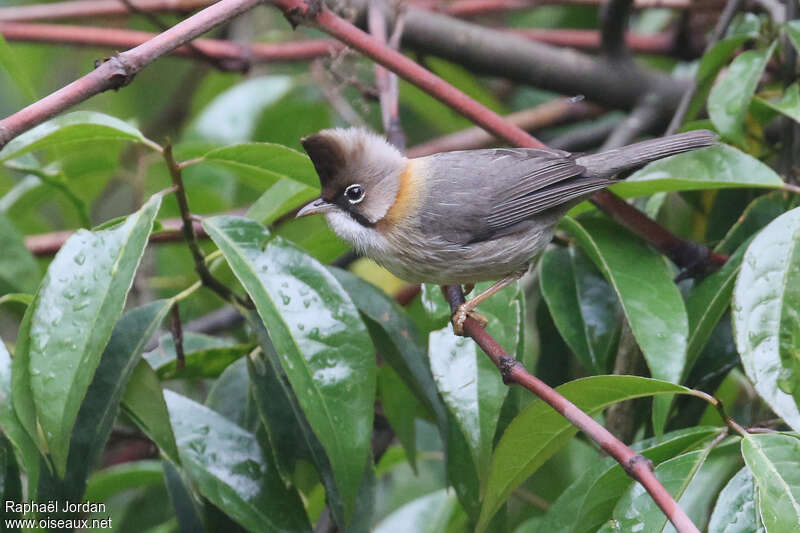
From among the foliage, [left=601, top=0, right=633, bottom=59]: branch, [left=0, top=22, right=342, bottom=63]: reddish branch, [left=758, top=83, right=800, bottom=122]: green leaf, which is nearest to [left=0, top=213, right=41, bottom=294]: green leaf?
the foliage

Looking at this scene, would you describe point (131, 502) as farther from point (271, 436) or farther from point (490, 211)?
point (490, 211)

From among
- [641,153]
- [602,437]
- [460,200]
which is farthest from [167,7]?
[602,437]

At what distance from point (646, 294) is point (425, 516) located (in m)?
1.30

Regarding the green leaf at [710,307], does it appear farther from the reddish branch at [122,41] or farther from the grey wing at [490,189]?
the reddish branch at [122,41]

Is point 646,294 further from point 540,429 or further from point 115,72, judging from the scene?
point 115,72

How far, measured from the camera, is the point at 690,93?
3445 millimetres

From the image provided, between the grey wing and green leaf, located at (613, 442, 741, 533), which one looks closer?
green leaf, located at (613, 442, 741, 533)

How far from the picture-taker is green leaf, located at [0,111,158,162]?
243 centimetres

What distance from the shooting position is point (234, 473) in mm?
2520

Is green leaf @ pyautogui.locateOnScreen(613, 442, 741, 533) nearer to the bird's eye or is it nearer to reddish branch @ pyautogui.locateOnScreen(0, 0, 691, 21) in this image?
the bird's eye

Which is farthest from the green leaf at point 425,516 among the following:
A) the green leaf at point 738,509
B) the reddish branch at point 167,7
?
the reddish branch at point 167,7

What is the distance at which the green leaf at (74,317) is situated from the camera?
201 centimetres

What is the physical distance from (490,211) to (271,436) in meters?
1.09

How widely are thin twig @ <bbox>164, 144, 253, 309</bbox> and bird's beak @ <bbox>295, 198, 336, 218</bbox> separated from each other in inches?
14.2
